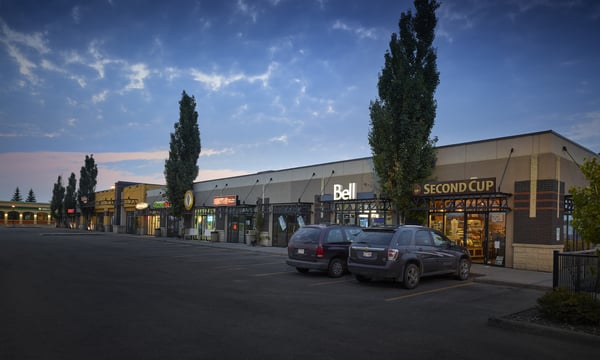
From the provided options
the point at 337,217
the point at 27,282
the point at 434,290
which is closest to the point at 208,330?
the point at 434,290

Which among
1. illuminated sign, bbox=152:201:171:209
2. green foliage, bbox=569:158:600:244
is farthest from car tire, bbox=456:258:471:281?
illuminated sign, bbox=152:201:171:209

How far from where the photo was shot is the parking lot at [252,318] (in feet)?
19.4

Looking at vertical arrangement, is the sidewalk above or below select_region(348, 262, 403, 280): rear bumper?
below

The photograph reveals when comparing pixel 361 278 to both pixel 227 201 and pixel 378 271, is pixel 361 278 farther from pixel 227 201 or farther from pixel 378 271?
pixel 227 201

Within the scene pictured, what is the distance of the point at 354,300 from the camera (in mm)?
9875

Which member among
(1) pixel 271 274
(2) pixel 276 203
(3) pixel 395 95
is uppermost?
(3) pixel 395 95

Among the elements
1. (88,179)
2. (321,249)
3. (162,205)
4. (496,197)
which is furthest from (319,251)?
(88,179)

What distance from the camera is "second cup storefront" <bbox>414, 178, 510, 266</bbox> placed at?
1731 centimetres

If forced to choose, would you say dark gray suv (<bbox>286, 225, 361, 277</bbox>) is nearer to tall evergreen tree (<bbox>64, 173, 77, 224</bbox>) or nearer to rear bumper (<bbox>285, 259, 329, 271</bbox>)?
rear bumper (<bbox>285, 259, 329, 271</bbox>)

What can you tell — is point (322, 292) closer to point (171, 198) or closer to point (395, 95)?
point (395, 95)

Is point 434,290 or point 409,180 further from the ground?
point 409,180

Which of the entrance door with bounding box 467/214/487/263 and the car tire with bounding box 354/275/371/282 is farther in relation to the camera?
the entrance door with bounding box 467/214/487/263

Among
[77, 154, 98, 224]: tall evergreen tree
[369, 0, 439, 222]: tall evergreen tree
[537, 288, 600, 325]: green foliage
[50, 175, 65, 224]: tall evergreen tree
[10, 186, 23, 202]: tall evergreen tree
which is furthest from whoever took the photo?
[10, 186, 23, 202]: tall evergreen tree

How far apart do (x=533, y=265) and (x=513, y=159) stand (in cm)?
437
